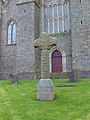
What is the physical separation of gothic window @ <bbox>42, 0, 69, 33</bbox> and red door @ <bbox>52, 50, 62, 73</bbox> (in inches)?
112

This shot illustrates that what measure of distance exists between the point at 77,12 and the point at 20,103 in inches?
658

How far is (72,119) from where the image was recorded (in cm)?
552

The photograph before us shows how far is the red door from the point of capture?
2341cm

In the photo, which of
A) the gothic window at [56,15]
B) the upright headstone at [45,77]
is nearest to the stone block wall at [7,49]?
the gothic window at [56,15]

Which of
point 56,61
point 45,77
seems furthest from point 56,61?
point 45,77

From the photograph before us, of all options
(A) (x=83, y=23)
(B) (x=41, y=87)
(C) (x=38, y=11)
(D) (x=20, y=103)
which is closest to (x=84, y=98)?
(B) (x=41, y=87)

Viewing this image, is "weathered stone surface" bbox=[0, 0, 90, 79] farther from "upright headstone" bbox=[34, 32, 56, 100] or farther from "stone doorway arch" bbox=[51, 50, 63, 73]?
"upright headstone" bbox=[34, 32, 56, 100]

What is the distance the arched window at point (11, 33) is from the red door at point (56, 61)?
5.73m

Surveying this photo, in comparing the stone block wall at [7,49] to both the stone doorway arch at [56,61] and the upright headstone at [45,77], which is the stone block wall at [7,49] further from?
the upright headstone at [45,77]

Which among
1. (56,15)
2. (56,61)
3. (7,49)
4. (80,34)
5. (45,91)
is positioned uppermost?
(56,15)

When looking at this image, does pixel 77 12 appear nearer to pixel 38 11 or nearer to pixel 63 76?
pixel 38 11

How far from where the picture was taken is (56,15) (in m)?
24.9

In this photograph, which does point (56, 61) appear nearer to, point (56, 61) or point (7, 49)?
point (56, 61)

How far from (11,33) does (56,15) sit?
634 cm
